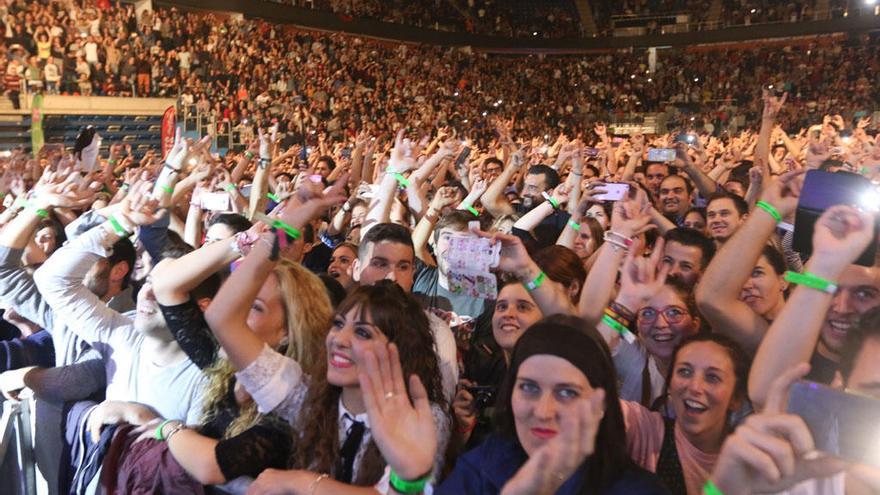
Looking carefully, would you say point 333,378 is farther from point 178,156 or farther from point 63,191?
point 178,156

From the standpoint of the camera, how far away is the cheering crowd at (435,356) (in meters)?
1.69

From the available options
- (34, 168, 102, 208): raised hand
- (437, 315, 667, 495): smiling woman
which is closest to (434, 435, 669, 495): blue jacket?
(437, 315, 667, 495): smiling woman

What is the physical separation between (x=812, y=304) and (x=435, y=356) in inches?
38.7

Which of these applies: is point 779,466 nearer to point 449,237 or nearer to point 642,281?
point 642,281

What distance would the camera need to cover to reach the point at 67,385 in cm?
295

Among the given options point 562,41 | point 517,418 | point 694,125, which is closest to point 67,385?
point 517,418

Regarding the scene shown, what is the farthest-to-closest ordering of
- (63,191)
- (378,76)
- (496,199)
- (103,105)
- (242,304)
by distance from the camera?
1. (378,76)
2. (103,105)
3. (496,199)
4. (63,191)
5. (242,304)

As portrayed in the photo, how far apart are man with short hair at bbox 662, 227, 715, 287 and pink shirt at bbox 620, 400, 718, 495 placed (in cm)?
128

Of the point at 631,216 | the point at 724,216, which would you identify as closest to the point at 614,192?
the point at 631,216

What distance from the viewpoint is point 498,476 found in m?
1.70

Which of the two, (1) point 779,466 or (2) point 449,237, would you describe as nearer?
(1) point 779,466

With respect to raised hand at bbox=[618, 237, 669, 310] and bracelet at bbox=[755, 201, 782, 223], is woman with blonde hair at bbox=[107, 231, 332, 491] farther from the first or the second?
bracelet at bbox=[755, 201, 782, 223]

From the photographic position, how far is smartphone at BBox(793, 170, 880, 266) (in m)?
1.95

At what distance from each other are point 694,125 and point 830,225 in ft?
65.9
